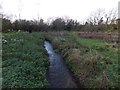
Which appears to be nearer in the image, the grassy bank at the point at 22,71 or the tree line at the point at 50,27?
the grassy bank at the point at 22,71

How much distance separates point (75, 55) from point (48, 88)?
6052mm

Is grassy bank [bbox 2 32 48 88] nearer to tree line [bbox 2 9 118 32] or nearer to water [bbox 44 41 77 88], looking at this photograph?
water [bbox 44 41 77 88]

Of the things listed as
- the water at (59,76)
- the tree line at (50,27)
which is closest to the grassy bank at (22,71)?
the water at (59,76)

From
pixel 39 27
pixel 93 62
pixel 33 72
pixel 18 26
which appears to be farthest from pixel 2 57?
pixel 39 27

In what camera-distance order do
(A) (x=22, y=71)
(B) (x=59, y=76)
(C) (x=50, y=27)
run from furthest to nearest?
(C) (x=50, y=27) < (B) (x=59, y=76) < (A) (x=22, y=71)

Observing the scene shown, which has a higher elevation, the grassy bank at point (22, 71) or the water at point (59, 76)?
the grassy bank at point (22, 71)

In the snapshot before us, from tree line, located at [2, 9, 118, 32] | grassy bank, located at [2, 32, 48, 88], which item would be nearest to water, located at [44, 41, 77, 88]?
grassy bank, located at [2, 32, 48, 88]

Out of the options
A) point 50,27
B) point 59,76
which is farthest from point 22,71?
point 50,27

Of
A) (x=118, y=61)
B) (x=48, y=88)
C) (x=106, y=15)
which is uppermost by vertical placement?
(x=106, y=15)

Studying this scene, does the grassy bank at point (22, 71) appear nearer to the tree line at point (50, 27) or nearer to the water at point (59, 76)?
the water at point (59, 76)

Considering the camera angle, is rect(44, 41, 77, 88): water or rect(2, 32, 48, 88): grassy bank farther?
rect(44, 41, 77, 88): water

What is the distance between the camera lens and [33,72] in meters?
14.2

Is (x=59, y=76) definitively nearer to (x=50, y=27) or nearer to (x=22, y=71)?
(x=22, y=71)

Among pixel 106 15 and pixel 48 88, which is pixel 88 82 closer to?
pixel 48 88
